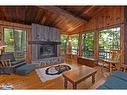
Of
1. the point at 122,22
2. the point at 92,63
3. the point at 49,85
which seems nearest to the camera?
the point at 49,85

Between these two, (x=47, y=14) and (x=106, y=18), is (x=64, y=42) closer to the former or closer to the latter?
(x=47, y=14)

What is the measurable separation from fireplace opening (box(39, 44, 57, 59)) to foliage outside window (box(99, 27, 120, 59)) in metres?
2.50

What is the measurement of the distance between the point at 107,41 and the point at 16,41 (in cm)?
377

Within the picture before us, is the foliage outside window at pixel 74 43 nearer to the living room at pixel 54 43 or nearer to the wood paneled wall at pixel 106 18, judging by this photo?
Answer: the living room at pixel 54 43

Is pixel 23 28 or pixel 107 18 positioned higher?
pixel 107 18

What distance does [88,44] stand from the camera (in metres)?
6.96

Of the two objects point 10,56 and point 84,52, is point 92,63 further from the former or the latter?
point 10,56

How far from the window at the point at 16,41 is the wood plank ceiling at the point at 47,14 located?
457 mm

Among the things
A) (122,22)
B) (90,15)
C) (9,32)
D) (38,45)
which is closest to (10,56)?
(9,32)

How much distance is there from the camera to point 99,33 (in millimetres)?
6004

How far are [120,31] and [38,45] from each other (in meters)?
3.59

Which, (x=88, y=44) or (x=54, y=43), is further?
(x=54, y=43)

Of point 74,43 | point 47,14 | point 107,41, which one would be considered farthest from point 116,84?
point 74,43

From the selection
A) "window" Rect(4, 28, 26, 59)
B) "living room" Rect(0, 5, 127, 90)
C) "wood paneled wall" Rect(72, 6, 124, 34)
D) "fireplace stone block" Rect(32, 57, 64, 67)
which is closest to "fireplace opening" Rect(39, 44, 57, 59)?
"living room" Rect(0, 5, 127, 90)
